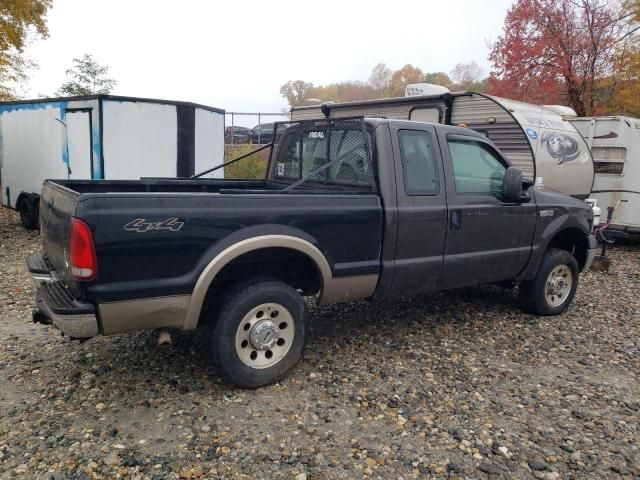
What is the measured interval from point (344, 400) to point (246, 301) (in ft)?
3.27

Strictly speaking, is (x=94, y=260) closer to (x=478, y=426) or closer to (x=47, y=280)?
(x=47, y=280)

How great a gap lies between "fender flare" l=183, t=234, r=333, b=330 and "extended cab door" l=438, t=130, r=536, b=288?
4.85 ft

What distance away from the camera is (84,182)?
4.36 m

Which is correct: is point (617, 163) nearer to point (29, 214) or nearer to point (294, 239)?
point (294, 239)

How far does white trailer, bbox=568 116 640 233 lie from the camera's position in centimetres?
966

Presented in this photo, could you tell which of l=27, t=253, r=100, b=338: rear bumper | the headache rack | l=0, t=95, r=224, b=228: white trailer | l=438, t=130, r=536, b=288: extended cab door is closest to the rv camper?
l=438, t=130, r=536, b=288: extended cab door

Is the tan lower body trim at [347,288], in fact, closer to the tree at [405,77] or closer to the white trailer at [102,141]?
the white trailer at [102,141]

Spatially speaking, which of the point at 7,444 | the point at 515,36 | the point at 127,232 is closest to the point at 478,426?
the point at 127,232

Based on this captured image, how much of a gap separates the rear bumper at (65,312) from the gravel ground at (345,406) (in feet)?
2.03

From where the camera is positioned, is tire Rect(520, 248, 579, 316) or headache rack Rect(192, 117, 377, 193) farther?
tire Rect(520, 248, 579, 316)

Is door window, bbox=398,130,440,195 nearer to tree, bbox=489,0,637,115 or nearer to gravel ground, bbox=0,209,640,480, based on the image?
gravel ground, bbox=0,209,640,480

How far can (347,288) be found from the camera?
398cm

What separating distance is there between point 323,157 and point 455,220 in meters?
1.31

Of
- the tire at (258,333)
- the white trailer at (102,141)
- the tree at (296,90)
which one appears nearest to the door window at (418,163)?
the tire at (258,333)
